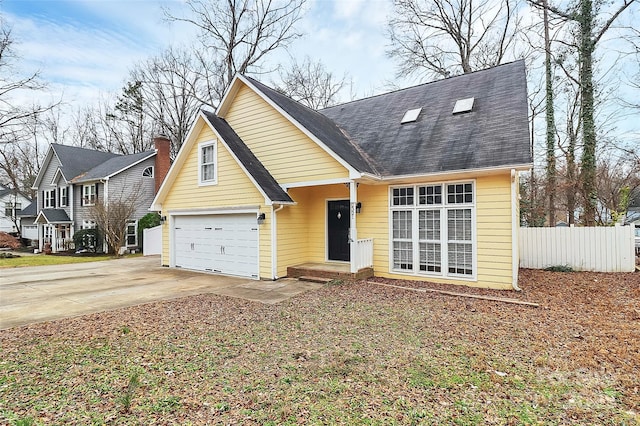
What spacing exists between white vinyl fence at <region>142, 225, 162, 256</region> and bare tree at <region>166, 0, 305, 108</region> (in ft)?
35.2

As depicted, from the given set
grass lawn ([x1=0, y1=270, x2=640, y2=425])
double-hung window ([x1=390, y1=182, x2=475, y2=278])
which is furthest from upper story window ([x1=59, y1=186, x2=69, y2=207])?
double-hung window ([x1=390, y1=182, x2=475, y2=278])

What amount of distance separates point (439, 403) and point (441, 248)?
5.91m

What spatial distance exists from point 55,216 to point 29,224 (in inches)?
352

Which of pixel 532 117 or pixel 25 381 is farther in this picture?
pixel 532 117

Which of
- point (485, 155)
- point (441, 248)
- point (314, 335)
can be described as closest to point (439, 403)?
point (314, 335)

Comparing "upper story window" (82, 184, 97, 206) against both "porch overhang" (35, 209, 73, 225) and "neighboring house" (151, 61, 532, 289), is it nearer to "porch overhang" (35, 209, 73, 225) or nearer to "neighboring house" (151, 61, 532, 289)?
"porch overhang" (35, 209, 73, 225)

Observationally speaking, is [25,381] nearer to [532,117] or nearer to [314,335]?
[314,335]

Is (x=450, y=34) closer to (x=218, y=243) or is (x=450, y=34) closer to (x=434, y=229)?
(x=434, y=229)

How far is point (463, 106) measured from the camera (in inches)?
393

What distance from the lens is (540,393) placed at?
335 cm

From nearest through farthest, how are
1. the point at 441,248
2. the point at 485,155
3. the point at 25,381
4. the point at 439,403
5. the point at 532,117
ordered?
the point at 439,403, the point at 25,381, the point at 485,155, the point at 441,248, the point at 532,117

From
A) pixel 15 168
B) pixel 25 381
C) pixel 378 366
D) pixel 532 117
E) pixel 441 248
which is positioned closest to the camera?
pixel 25 381

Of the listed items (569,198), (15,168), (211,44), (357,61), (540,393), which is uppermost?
(211,44)

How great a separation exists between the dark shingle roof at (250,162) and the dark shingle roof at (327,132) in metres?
1.77
